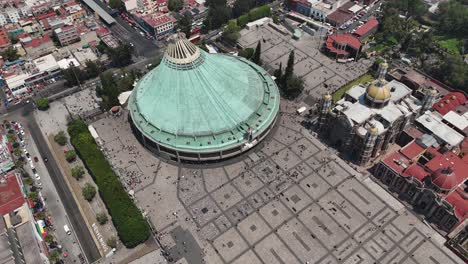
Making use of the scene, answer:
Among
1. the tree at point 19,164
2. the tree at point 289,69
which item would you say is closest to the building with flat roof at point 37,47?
the tree at point 19,164

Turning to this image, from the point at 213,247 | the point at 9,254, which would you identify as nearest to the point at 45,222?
the point at 9,254

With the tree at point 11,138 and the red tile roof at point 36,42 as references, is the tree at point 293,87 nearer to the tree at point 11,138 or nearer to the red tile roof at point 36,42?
the tree at point 11,138

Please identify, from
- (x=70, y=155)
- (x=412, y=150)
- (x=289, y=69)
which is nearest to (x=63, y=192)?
(x=70, y=155)

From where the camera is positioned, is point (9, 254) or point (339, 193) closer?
point (9, 254)

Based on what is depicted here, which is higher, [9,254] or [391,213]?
[9,254]

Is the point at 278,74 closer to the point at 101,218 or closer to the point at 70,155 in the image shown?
the point at 70,155

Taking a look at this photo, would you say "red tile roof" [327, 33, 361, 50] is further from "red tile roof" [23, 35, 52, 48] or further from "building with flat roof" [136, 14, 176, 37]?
"red tile roof" [23, 35, 52, 48]

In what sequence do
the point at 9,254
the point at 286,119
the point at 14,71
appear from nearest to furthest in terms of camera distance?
the point at 9,254 → the point at 286,119 → the point at 14,71

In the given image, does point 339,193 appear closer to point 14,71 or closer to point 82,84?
point 82,84
